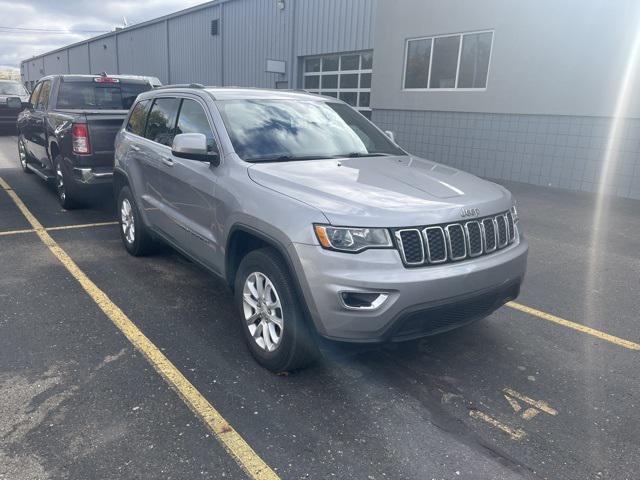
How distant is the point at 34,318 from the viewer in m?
4.16

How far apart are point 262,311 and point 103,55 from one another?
132ft

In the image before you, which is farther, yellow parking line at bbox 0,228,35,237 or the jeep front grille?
yellow parking line at bbox 0,228,35,237

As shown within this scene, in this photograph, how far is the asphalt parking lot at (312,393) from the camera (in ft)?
8.59

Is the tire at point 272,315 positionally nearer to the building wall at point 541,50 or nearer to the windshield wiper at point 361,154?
the windshield wiper at point 361,154

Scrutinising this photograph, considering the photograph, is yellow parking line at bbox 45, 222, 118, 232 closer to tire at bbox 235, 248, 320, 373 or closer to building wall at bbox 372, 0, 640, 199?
tire at bbox 235, 248, 320, 373

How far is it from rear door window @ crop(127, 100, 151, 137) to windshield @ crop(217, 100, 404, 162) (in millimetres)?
1646

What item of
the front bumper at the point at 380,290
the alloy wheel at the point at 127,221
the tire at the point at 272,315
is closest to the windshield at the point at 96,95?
the alloy wheel at the point at 127,221

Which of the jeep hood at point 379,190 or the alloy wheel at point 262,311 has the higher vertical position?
the jeep hood at point 379,190

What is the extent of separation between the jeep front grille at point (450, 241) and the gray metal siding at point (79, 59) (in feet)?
148

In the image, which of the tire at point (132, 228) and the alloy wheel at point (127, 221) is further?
the alloy wheel at point (127, 221)

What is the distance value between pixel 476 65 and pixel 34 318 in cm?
1092

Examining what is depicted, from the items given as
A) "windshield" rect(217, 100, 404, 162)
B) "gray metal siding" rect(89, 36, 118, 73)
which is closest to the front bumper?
"windshield" rect(217, 100, 404, 162)

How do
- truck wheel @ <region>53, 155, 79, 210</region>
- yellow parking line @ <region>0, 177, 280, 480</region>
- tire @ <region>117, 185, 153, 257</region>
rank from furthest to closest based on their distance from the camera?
truck wheel @ <region>53, 155, 79, 210</region> → tire @ <region>117, 185, 153, 257</region> → yellow parking line @ <region>0, 177, 280, 480</region>

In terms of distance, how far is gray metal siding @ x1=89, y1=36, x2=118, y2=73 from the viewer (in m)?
35.8
